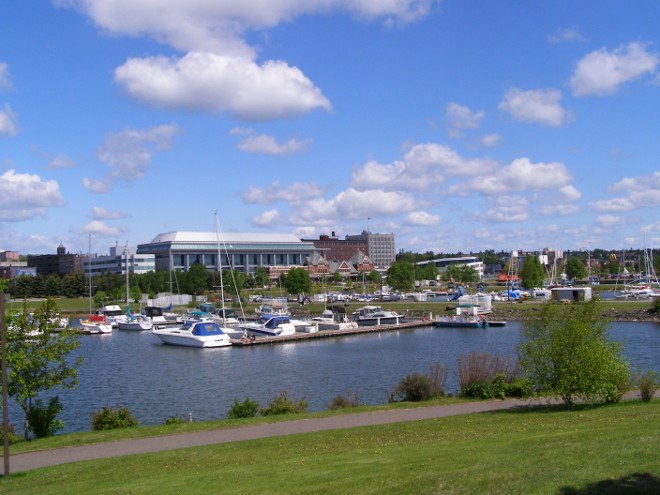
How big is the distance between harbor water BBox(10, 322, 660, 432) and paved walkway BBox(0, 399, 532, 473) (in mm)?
9174

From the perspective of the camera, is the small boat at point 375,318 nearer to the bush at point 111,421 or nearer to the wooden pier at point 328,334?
the wooden pier at point 328,334

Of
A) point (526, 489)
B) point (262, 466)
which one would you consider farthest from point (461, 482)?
point (262, 466)

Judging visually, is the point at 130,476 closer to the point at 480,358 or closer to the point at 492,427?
the point at 492,427

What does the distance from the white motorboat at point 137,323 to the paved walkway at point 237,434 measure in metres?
72.2

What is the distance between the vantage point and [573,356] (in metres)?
22.8

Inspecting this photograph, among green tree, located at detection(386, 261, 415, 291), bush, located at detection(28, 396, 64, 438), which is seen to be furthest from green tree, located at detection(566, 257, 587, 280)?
bush, located at detection(28, 396, 64, 438)

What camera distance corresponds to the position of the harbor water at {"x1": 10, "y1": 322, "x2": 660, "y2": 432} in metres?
37.1

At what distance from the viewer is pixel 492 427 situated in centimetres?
1978

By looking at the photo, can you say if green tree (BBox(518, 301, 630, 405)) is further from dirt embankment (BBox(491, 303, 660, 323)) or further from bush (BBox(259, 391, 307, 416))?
dirt embankment (BBox(491, 303, 660, 323))

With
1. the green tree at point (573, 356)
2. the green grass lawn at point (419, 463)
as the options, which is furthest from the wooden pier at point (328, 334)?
the green grass lawn at point (419, 463)

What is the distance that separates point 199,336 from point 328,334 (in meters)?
15.6

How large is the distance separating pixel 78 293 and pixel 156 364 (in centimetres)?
10223

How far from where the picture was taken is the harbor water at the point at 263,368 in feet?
122

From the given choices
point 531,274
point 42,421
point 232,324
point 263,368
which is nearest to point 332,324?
point 232,324
